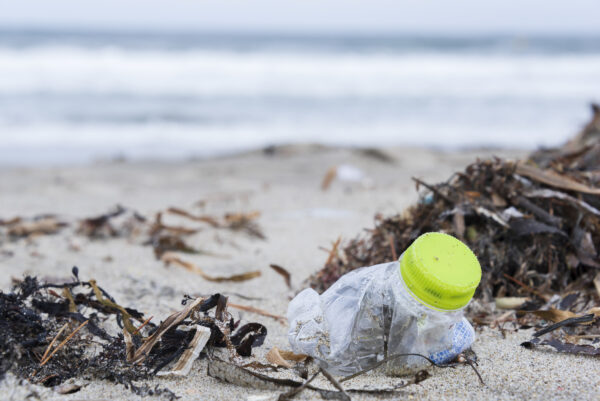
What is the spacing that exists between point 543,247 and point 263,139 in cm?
723

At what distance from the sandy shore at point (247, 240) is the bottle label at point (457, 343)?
1.3 inches

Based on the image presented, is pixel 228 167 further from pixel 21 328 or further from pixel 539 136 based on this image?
pixel 539 136

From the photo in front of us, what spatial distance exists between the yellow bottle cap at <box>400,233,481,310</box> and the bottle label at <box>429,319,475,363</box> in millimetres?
253

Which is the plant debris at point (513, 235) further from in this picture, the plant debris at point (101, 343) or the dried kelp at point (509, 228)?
the plant debris at point (101, 343)

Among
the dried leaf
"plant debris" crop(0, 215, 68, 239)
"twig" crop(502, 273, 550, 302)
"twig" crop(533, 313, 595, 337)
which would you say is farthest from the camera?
"plant debris" crop(0, 215, 68, 239)

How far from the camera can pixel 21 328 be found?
4.43 feet

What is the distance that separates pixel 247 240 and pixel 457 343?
6.24ft

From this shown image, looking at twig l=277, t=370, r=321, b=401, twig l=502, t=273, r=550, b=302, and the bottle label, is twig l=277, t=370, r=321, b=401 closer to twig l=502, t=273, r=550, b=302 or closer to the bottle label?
the bottle label

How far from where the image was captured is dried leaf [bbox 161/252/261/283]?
227 cm

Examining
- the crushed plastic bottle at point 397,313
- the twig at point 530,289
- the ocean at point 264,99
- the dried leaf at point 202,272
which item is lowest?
the ocean at point 264,99

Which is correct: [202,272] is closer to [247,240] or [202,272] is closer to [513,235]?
[247,240]

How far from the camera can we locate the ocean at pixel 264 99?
8516 millimetres

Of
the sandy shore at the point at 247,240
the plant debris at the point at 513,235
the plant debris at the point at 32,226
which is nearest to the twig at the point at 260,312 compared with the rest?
the sandy shore at the point at 247,240

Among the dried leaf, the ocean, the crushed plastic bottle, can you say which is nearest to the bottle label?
the crushed plastic bottle
